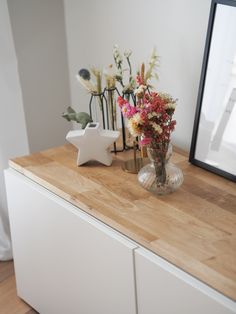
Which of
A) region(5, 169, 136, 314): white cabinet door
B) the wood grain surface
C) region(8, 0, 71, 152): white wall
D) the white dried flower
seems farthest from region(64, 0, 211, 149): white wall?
region(5, 169, 136, 314): white cabinet door

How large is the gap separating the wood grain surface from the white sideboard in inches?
1.2

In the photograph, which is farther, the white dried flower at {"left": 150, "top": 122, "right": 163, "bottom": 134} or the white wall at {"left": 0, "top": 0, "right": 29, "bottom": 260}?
the white wall at {"left": 0, "top": 0, "right": 29, "bottom": 260}

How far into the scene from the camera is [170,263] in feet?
4.29

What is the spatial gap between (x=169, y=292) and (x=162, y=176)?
15.5 inches

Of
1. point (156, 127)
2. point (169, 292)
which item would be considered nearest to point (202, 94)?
point (156, 127)

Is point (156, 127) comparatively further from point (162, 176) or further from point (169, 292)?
point (169, 292)

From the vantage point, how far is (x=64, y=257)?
1.73 metres

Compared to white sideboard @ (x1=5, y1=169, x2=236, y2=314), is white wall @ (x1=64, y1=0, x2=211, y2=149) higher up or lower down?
higher up

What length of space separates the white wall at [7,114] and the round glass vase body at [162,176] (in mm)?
853

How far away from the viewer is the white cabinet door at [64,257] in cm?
149

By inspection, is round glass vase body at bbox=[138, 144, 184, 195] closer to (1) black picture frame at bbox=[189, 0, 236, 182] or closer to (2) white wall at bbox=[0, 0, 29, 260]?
(1) black picture frame at bbox=[189, 0, 236, 182]

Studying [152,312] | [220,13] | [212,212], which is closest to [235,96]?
[220,13]

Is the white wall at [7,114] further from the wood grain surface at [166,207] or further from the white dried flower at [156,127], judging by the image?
the white dried flower at [156,127]

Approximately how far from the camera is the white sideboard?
4.25ft
